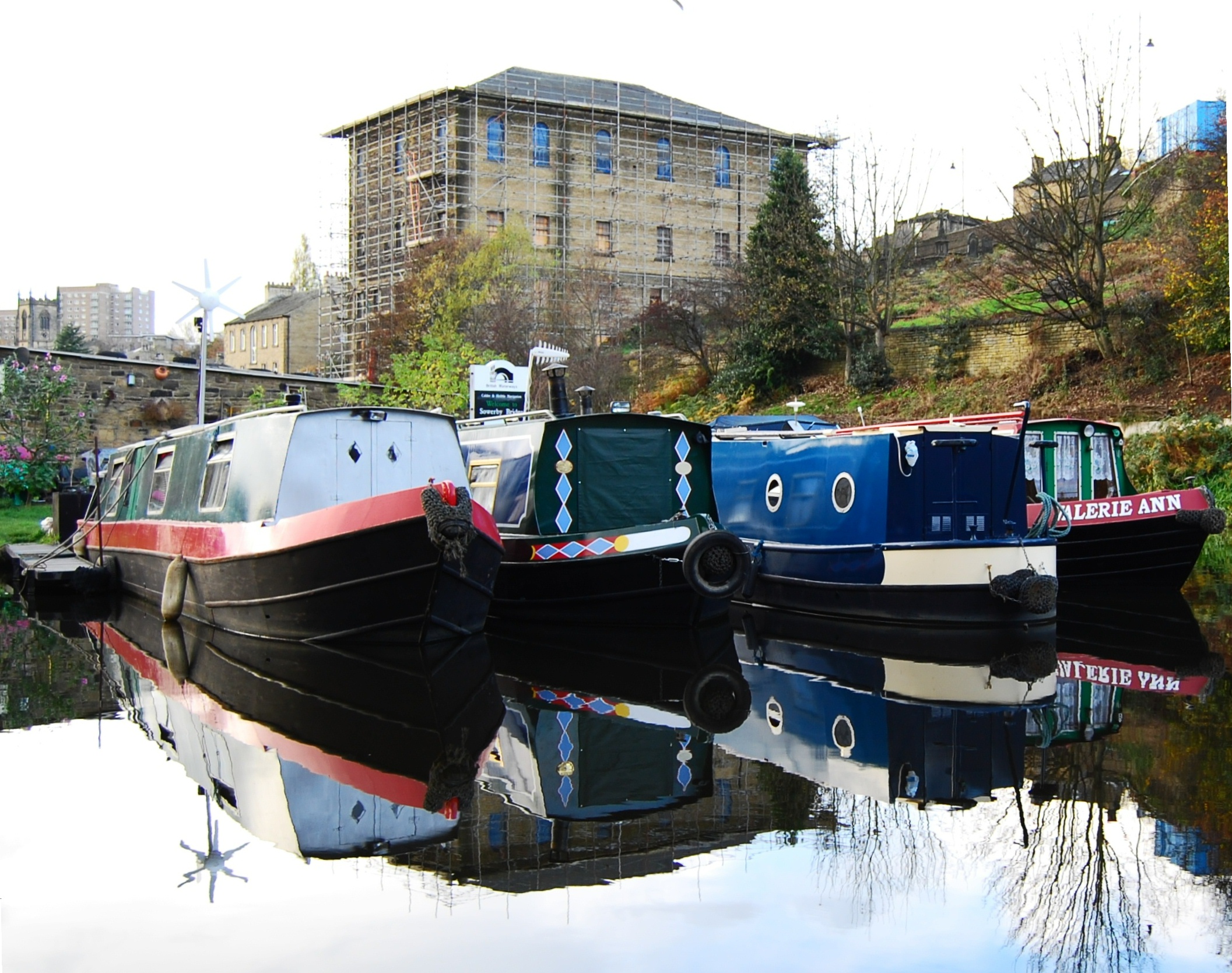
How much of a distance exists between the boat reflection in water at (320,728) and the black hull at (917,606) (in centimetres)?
372

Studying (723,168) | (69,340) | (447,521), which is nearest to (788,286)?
(723,168)

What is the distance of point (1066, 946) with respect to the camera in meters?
4.75

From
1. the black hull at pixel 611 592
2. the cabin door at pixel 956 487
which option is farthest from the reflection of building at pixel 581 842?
the cabin door at pixel 956 487

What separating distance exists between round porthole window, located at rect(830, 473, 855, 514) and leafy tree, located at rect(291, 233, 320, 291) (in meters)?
62.1

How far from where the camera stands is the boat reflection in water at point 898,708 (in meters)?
7.05

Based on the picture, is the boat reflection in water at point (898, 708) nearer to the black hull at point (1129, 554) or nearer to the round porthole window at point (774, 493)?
the round porthole window at point (774, 493)

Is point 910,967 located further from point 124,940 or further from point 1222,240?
point 1222,240

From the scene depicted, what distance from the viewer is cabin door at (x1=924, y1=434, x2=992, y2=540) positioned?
41.6ft

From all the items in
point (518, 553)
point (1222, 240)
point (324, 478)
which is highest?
point (1222, 240)

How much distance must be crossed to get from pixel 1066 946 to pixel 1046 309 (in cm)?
2627

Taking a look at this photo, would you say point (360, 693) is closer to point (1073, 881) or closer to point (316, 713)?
point (316, 713)

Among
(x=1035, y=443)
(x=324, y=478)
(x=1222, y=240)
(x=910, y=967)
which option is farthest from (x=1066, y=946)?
(x=1222, y=240)

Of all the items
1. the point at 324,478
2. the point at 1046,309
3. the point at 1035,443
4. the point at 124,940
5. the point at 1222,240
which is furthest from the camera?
the point at 1046,309

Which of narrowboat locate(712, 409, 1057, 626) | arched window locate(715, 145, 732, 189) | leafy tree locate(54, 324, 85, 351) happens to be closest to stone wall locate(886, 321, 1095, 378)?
narrowboat locate(712, 409, 1057, 626)
